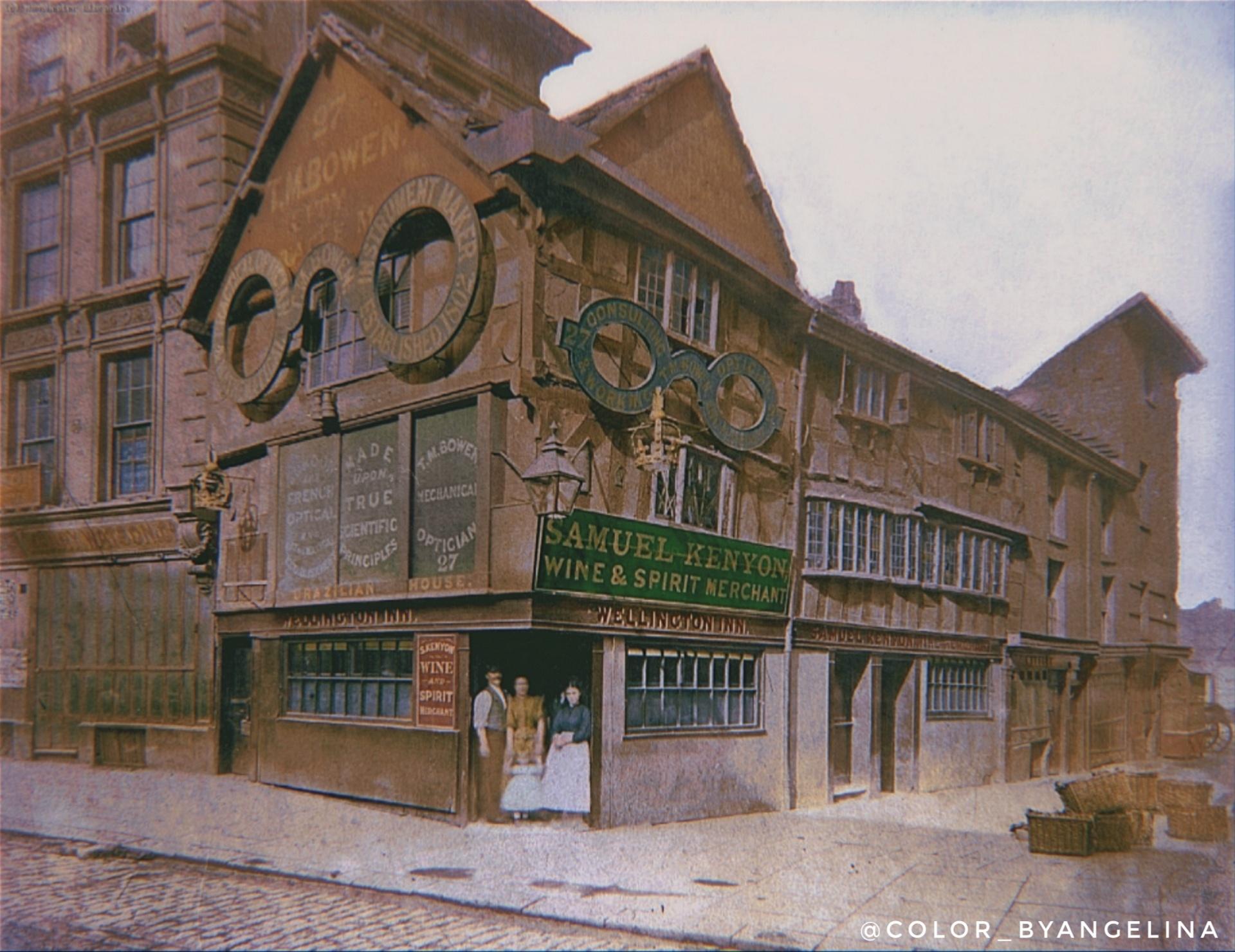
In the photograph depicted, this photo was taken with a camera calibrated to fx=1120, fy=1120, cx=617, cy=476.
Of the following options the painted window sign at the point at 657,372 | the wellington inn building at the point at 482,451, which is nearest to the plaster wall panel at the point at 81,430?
the wellington inn building at the point at 482,451

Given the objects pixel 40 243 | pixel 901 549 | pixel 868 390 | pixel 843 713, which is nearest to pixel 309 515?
pixel 40 243

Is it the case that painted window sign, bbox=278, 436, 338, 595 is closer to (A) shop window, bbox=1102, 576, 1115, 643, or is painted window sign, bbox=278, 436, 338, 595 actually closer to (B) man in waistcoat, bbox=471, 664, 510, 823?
(B) man in waistcoat, bbox=471, 664, 510, 823

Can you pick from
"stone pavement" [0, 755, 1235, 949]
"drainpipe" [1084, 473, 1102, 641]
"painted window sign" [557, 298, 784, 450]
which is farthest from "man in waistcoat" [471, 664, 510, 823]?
"drainpipe" [1084, 473, 1102, 641]

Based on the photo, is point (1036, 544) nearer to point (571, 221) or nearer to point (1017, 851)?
point (1017, 851)

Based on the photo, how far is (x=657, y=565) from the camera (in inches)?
511

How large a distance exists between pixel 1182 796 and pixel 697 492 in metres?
6.32

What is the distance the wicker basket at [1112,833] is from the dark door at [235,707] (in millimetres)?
11033

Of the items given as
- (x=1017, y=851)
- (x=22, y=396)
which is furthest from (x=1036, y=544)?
(x=22, y=396)

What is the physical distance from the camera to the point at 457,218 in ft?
40.0

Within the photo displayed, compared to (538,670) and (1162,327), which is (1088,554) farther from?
(538,670)

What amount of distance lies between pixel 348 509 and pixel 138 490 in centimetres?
559

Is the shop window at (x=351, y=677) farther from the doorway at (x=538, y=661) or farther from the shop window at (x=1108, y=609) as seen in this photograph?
the shop window at (x=1108, y=609)

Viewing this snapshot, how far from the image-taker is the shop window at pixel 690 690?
42.3 ft

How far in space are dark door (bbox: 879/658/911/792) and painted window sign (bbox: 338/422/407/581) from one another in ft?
27.4
